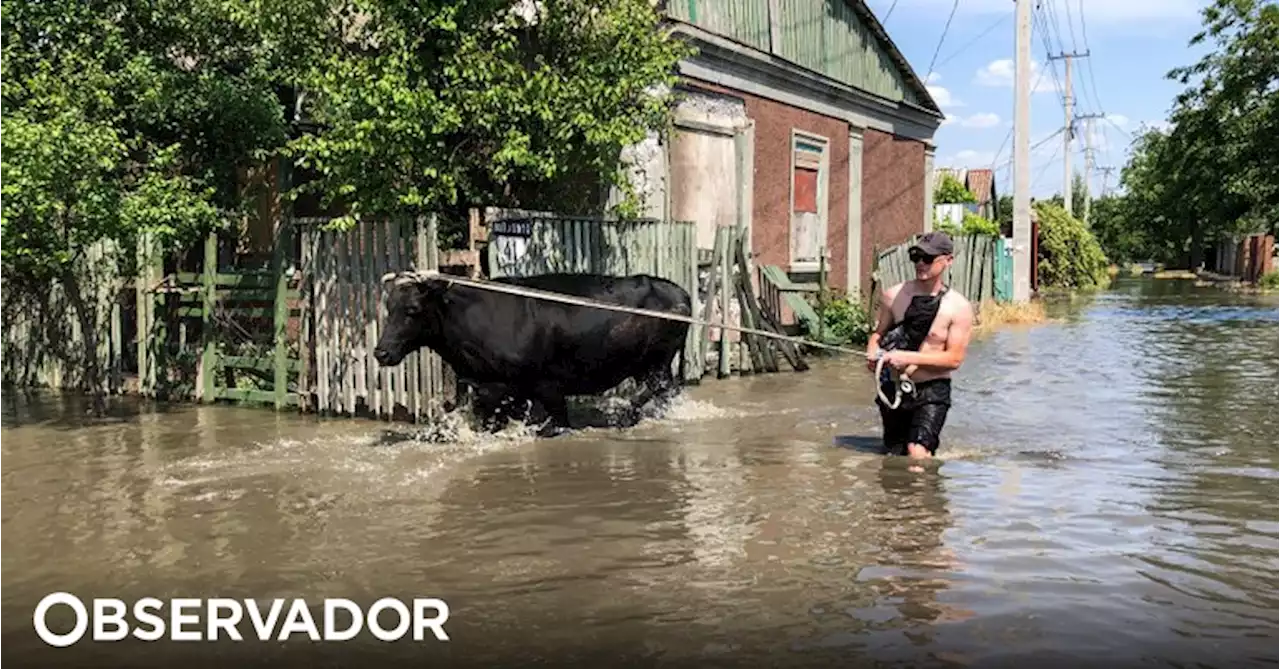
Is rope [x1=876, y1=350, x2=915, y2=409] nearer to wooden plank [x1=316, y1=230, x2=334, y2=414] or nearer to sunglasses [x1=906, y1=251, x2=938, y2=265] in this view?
sunglasses [x1=906, y1=251, x2=938, y2=265]

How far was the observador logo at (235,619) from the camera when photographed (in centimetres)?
506

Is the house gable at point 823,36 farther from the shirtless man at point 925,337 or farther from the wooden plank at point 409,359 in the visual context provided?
the shirtless man at point 925,337

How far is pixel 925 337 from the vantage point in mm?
7996

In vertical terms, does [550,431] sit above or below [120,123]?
below

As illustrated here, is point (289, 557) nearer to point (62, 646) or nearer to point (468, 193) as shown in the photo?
point (62, 646)

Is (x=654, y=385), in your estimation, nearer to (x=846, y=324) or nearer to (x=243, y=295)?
(x=243, y=295)

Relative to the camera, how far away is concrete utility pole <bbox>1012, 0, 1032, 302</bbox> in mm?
25672

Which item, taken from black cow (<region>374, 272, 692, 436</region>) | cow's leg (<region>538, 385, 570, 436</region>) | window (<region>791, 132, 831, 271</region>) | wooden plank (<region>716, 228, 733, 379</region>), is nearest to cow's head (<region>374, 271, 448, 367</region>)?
black cow (<region>374, 272, 692, 436</region>)

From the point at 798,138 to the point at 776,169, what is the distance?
104cm

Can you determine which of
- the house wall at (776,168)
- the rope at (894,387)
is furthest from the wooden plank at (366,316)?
the house wall at (776,168)

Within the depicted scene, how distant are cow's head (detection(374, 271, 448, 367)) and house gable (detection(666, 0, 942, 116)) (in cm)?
691

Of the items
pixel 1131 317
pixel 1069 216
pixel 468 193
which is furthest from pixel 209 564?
pixel 1069 216

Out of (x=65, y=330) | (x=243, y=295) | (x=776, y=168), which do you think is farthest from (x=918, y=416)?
(x=776, y=168)

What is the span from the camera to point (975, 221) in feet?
114
